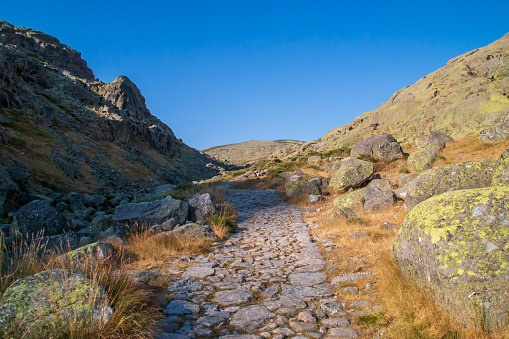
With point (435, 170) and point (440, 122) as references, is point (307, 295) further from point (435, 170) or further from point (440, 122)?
point (440, 122)

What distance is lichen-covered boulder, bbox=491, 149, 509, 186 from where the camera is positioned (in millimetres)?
5575

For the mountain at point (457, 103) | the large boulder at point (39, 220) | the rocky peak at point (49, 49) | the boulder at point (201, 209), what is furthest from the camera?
the rocky peak at point (49, 49)

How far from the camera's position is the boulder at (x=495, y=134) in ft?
46.1

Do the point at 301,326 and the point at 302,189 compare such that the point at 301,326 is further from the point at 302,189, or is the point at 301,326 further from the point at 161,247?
the point at 302,189

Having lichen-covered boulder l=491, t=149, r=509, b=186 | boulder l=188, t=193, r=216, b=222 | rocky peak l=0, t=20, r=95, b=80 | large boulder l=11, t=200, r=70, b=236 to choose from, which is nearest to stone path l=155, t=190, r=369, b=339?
boulder l=188, t=193, r=216, b=222

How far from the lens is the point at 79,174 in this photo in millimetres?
27391

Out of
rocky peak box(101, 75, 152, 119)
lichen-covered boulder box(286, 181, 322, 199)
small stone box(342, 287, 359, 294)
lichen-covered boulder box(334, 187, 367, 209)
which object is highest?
rocky peak box(101, 75, 152, 119)

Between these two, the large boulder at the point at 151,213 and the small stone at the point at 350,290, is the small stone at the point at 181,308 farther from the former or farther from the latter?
the large boulder at the point at 151,213

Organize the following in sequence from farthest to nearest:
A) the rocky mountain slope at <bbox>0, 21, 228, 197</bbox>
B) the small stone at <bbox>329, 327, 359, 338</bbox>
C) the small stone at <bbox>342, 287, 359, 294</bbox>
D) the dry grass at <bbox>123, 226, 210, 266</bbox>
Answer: the rocky mountain slope at <bbox>0, 21, 228, 197</bbox>
the dry grass at <bbox>123, 226, 210, 266</bbox>
the small stone at <bbox>342, 287, 359, 294</bbox>
the small stone at <bbox>329, 327, 359, 338</bbox>

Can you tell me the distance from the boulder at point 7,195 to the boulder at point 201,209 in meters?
9.16

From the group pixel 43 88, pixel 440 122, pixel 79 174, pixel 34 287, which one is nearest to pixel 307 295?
pixel 34 287

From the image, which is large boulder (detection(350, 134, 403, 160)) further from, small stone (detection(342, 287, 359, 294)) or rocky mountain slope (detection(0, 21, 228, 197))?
rocky mountain slope (detection(0, 21, 228, 197))

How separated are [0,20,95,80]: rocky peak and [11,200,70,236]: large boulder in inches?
2411

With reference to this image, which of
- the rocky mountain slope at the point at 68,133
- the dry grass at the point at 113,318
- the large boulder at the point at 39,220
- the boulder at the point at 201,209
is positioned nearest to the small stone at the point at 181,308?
the dry grass at the point at 113,318
